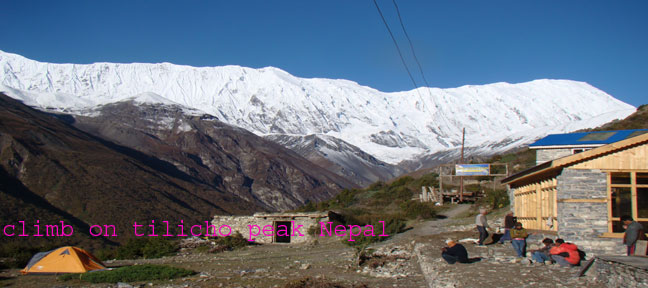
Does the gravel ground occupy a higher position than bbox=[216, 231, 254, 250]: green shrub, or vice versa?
the gravel ground

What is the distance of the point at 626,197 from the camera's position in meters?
14.8

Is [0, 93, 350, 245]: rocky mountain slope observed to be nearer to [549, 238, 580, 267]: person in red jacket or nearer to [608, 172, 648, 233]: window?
[549, 238, 580, 267]: person in red jacket

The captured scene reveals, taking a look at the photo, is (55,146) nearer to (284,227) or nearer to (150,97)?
(284,227)

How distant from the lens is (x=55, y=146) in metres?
76.8

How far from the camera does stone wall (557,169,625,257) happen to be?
12.5 metres

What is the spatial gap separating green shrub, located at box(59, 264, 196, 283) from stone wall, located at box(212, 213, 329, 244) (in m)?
10.7

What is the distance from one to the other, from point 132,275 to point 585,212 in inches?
460

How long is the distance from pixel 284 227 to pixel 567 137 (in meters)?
14.5

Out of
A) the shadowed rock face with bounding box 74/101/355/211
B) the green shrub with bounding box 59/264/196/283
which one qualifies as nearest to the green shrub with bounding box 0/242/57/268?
the green shrub with bounding box 59/264/196/283

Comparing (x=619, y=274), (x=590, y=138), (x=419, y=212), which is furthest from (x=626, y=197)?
(x=419, y=212)

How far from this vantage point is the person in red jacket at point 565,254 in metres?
11.2

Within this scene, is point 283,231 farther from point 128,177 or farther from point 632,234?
point 128,177

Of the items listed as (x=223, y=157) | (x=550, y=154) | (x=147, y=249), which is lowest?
(x=147, y=249)

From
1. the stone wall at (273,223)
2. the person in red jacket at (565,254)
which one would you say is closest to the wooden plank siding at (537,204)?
the person in red jacket at (565,254)
